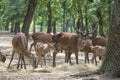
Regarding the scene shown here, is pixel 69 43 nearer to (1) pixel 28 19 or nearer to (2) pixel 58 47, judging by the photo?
(2) pixel 58 47

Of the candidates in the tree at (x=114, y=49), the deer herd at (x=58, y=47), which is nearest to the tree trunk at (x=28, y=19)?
the deer herd at (x=58, y=47)

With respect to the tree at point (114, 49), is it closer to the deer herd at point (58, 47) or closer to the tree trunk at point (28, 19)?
the deer herd at point (58, 47)

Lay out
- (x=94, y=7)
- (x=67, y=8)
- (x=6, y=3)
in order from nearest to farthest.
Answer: (x=94, y=7)
(x=6, y=3)
(x=67, y=8)

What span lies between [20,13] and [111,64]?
27543mm

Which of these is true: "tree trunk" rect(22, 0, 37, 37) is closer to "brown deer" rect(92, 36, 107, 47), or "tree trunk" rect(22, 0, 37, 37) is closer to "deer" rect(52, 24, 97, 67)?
"deer" rect(52, 24, 97, 67)

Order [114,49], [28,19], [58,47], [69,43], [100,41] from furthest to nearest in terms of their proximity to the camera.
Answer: [28,19]
[100,41]
[58,47]
[69,43]
[114,49]

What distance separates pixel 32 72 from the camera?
1192 cm

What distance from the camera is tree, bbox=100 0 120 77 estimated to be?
31.3ft

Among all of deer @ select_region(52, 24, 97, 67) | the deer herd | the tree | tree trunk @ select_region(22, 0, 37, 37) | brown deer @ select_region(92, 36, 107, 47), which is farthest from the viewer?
tree trunk @ select_region(22, 0, 37, 37)

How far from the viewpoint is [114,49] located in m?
9.68

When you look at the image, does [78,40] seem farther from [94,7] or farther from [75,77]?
[94,7]

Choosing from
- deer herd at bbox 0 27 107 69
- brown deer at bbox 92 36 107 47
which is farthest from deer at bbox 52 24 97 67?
brown deer at bbox 92 36 107 47

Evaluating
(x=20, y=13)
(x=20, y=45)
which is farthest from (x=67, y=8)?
(x=20, y=45)

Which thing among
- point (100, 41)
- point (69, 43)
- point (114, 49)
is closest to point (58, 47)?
point (69, 43)
